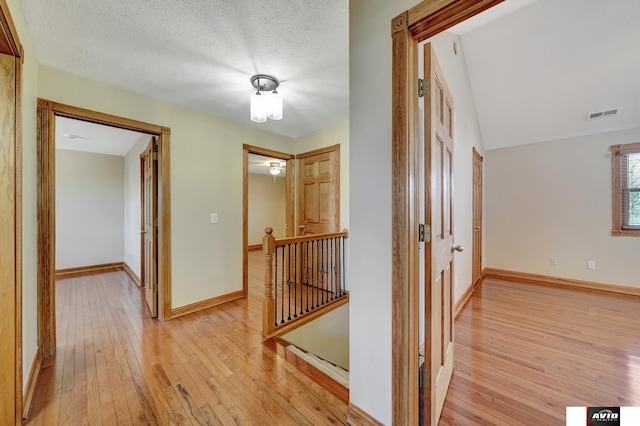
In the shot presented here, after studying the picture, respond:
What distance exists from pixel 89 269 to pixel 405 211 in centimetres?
601

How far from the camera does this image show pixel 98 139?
388cm

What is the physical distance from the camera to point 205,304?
2928 millimetres

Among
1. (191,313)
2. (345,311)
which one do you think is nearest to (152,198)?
(191,313)

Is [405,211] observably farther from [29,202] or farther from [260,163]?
[260,163]

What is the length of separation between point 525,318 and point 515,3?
311 cm

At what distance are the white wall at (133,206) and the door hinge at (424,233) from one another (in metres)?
4.14

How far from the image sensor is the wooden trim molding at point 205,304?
2.70 m

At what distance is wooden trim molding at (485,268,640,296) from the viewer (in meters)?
3.41

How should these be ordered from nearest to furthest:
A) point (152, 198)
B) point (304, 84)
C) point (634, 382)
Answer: point (634, 382), point (304, 84), point (152, 198)

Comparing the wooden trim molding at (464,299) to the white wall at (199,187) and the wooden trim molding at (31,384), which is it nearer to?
the white wall at (199,187)

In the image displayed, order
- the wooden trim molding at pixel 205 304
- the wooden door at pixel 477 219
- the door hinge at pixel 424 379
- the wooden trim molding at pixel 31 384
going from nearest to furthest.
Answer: the door hinge at pixel 424 379 → the wooden trim molding at pixel 31 384 → the wooden trim molding at pixel 205 304 → the wooden door at pixel 477 219

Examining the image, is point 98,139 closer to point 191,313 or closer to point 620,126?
point 191,313

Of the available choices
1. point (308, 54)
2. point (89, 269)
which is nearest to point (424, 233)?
point (308, 54)

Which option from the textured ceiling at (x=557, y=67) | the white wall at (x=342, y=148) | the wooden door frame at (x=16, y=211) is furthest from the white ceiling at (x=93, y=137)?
the textured ceiling at (x=557, y=67)
